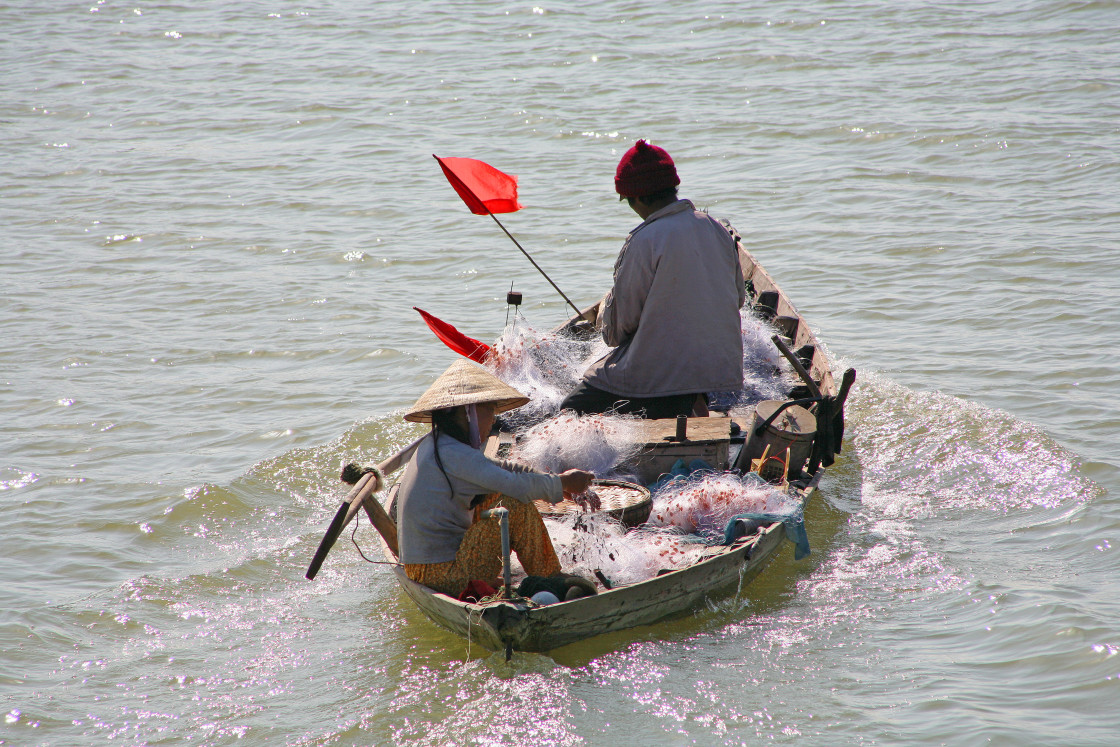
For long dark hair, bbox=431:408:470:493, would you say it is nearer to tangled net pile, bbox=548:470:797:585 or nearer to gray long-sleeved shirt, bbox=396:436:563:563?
gray long-sleeved shirt, bbox=396:436:563:563

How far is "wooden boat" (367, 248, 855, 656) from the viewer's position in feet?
12.2

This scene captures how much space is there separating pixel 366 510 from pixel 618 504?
3.54ft

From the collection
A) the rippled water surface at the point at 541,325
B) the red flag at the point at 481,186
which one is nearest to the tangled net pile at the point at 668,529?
the rippled water surface at the point at 541,325

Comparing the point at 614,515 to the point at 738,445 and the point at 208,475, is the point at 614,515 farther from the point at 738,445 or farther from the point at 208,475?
the point at 208,475

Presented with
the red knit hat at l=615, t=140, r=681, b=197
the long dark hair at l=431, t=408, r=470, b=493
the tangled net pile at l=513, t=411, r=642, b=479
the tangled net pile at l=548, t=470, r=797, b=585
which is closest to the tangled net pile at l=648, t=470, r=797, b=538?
the tangled net pile at l=548, t=470, r=797, b=585

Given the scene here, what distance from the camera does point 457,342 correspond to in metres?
6.00

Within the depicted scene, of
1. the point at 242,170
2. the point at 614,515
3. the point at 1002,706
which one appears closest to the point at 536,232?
the point at 242,170

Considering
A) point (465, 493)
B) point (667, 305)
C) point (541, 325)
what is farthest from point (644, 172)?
point (541, 325)

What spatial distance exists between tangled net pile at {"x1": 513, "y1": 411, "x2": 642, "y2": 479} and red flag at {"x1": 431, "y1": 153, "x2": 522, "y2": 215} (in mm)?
1694

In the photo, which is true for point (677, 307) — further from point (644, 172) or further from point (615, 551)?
point (615, 551)

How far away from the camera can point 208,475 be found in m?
6.37

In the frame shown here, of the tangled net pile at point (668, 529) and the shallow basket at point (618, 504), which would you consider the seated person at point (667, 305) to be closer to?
the tangled net pile at point (668, 529)

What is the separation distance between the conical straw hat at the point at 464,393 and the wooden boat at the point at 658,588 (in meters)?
0.74

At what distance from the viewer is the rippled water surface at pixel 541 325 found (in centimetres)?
411
